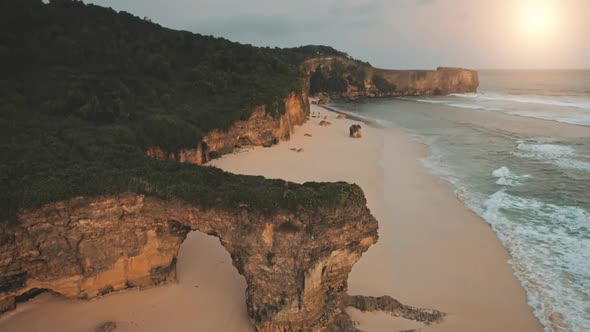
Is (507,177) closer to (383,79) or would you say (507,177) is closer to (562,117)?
(562,117)

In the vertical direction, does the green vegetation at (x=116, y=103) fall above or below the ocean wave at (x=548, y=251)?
above

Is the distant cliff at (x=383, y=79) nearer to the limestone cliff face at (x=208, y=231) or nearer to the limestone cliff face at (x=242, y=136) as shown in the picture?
the limestone cliff face at (x=242, y=136)

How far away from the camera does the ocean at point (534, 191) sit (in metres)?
14.6

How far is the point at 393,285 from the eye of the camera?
46.4ft

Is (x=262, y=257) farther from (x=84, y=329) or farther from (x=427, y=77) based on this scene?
(x=427, y=77)

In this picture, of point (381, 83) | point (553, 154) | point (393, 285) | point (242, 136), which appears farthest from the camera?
point (381, 83)

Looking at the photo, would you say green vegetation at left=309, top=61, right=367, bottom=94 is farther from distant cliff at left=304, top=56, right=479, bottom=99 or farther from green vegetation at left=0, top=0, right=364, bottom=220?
green vegetation at left=0, top=0, right=364, bottom=220

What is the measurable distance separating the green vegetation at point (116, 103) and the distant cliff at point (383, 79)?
58.9 m

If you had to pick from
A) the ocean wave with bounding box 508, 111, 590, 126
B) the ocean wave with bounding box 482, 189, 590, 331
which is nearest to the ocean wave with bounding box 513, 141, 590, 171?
the ocean wave with bounding box 482, 189, 590, 331

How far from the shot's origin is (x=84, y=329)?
1091 centimetres

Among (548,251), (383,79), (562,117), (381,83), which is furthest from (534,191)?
(383,79)

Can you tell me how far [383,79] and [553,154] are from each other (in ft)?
259

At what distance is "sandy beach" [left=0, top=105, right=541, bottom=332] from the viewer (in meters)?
11.3

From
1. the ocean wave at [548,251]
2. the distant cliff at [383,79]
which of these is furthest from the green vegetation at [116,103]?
the distant cliff at [383,79]
